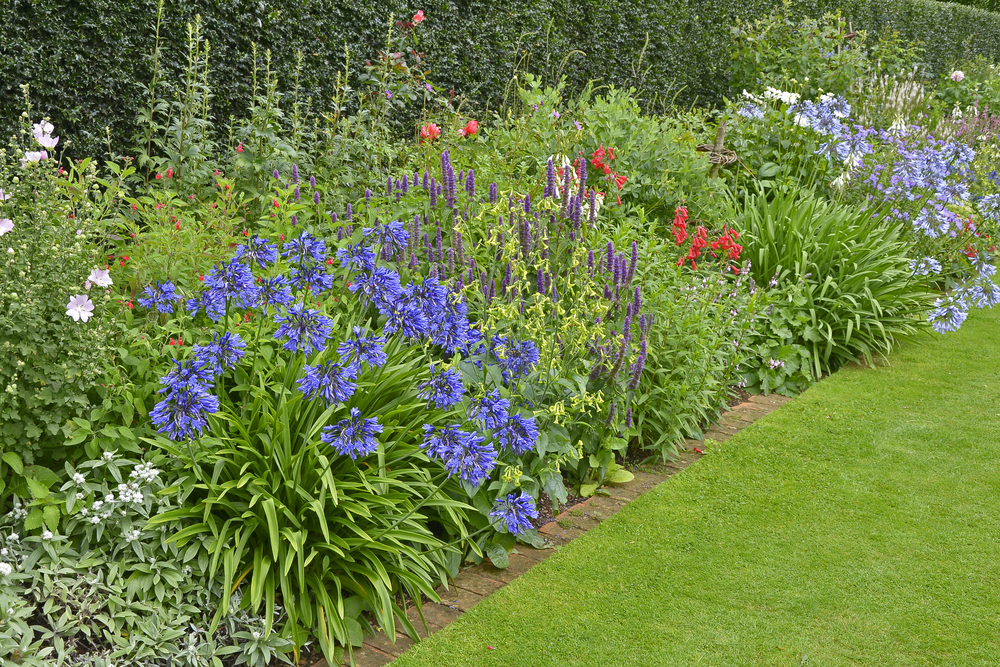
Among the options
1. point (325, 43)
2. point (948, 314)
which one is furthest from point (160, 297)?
point (948, 314)

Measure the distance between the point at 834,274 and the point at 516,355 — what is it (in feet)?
11.7

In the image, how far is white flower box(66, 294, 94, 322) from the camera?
253 centimetres

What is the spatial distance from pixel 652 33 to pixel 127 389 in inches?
321

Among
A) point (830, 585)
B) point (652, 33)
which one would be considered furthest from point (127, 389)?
point (652, 33)

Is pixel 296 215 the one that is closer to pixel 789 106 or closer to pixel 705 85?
pixel 789 106

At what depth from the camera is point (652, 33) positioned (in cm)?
951

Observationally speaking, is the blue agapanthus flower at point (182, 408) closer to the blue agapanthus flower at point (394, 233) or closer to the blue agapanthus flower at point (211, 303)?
the blue agapanthus flower at point (211, 303)

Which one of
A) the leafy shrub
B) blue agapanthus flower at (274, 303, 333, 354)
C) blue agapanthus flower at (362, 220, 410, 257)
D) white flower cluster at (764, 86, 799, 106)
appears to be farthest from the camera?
white flower cluster at (764, 86, 799, 106)

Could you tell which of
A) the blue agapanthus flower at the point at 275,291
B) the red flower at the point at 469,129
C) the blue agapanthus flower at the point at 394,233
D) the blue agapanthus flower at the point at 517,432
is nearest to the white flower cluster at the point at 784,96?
the red flower at the point at 469,129

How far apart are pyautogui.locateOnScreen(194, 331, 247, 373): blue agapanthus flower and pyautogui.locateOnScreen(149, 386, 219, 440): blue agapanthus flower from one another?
4.6 inches

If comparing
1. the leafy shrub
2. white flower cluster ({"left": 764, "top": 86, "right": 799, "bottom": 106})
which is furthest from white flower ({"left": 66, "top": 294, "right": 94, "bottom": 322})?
white flower cluster ({"left": 764, "top": 86, "right": 799, "bottom": 106})

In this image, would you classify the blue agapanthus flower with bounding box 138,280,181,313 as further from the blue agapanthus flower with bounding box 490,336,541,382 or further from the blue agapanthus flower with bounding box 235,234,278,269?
the blue agapanthus flower with bounding box 490,336,541,382

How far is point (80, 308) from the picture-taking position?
100 inches

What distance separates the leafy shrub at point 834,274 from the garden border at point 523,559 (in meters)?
1.34
